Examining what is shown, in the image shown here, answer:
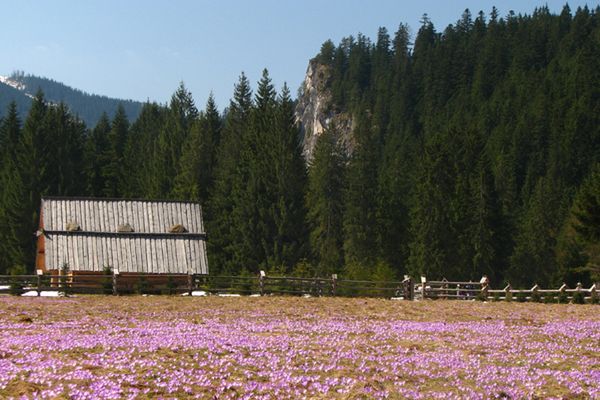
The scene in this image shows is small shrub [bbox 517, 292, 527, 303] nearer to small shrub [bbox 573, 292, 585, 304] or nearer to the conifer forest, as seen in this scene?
small shrub [bbox 573, 292, 585, 304]

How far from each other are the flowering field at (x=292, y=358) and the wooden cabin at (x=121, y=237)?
80.6 ft

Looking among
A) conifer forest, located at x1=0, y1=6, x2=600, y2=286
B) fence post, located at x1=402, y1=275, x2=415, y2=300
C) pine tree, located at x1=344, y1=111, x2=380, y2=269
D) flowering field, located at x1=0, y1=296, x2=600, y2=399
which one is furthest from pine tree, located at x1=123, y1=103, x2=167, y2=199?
flowering field, located at x1=0, y1=296, x2=600, y2=399

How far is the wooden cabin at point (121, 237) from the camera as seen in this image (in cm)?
4853

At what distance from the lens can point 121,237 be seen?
164ft

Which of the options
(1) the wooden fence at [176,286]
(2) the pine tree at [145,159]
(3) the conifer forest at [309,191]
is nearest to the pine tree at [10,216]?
(3) the conifer forest at [309,191]

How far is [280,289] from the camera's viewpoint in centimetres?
4359

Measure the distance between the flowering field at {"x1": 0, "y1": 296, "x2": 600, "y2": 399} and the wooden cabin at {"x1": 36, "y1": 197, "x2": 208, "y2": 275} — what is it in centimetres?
2457

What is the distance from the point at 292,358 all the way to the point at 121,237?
37805 millimetres

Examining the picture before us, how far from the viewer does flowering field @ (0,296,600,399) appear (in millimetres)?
11414

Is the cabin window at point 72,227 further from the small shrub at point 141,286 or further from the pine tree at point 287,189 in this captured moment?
the pine tree at point 287,189

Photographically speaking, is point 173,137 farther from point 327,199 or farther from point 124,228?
point 124,228

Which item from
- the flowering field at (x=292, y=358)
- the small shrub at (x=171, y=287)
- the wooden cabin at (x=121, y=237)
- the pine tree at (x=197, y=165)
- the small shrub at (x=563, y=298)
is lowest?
the small shrub at (x=563, y=298)

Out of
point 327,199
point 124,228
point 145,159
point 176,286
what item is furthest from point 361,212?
point 176,286

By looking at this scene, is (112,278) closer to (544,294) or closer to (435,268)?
(544,294)
